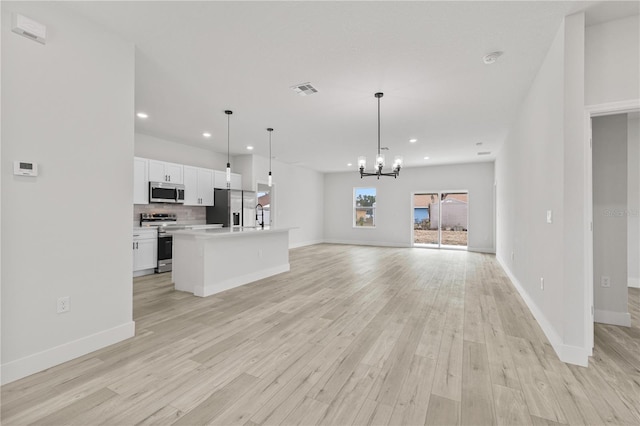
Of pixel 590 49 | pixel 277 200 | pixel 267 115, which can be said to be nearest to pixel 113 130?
pixel 267 115

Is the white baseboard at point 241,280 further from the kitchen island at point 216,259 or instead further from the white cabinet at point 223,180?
the white cabinet at point 223,180

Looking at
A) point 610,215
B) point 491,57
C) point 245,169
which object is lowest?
point 610,215

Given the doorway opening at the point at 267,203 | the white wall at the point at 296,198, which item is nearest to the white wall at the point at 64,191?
the white wall at the point at 296,198

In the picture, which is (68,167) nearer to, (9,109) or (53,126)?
(53,126)

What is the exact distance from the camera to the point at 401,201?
10.1 metres

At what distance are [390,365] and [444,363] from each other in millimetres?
440

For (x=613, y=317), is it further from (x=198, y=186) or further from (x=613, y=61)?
(x=198, y=186)

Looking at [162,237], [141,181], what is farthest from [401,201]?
[141,181]

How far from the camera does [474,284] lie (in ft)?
15.7

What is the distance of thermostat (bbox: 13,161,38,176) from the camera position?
6.62 feet

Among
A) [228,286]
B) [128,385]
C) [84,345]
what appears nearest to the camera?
[128,385]

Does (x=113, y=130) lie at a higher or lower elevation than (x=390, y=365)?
higher

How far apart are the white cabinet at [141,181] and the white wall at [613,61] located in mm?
6401

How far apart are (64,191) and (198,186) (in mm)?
4388
